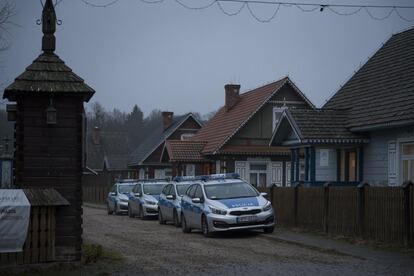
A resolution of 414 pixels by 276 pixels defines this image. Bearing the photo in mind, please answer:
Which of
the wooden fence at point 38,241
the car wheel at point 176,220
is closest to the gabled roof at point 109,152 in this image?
the car wheel at point 176,220

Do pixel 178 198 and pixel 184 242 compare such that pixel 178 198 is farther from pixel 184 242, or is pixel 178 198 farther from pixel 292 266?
pixel 292 266

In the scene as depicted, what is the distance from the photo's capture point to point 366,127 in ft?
78.3

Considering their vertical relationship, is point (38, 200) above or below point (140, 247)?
above

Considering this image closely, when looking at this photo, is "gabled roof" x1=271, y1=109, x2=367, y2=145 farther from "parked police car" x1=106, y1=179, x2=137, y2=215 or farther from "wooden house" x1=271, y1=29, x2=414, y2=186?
"parked police car" x1=106, y1=179, x2=137, y2=215

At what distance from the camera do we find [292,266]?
1357cm

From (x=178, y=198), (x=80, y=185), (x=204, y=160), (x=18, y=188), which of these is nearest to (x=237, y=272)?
(x=80, y=185)

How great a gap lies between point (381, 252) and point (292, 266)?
11.1 feet

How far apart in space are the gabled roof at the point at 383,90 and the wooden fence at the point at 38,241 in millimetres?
12220

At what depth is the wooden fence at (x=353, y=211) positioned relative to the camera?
16531 mm

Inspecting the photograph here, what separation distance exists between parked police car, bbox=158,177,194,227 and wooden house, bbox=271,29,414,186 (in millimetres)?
4202

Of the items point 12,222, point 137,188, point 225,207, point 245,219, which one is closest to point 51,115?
point 12,222

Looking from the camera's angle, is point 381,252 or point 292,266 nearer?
point 292,266

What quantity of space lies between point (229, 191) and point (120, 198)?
15.9m

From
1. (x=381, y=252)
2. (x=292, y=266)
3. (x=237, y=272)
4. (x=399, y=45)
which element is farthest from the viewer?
(x=399, y=45)
